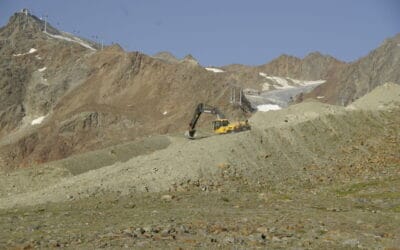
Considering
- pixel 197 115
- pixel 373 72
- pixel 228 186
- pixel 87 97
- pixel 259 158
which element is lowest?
pixel 228 186

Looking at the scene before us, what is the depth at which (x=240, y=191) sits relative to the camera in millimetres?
39094

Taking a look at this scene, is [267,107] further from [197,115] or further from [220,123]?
[220,123]

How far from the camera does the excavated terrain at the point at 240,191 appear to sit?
72.3 ft

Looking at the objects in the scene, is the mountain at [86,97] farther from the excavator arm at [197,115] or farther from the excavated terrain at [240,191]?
the excavated terrain at [240,191]

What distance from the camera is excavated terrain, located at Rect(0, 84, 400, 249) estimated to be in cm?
2205

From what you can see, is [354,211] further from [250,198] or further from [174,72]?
[174,72]

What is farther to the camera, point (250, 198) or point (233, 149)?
point (233, 149)

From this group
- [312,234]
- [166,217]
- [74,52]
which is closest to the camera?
[312,234]

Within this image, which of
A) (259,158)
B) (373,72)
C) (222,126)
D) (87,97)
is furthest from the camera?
(373,72)

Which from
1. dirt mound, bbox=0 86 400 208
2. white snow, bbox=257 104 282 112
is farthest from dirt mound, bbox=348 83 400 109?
white snow, bbox=257 104 282 112

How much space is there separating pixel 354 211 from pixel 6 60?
13086 centimetres

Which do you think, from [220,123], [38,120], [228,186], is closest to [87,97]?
[38,120]

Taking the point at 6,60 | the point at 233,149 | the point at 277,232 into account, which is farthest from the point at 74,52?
the point at 277,232

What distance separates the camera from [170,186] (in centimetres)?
3853
